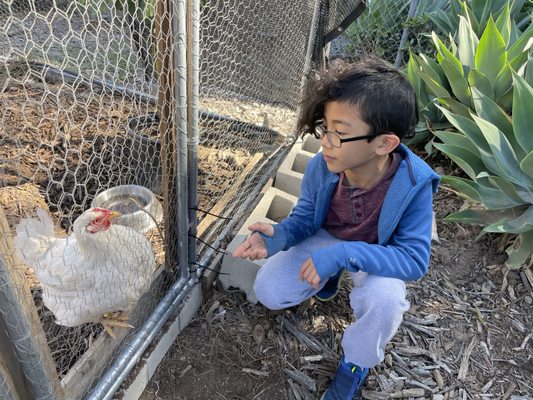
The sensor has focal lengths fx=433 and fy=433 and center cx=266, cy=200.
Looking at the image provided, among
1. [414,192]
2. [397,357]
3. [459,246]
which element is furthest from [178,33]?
[459,246]

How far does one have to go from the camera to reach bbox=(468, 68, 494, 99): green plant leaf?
2467mm

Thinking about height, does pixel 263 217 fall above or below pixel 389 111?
below

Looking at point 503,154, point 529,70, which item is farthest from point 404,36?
point 503,154

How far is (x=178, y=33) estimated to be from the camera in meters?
1.25

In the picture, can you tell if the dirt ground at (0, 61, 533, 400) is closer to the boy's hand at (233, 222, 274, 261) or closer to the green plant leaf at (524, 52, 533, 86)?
the boy's hand at (233, 222, 274, 261)

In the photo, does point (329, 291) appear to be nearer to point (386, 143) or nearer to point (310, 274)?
point (310, 274)

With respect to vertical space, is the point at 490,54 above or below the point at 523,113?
above

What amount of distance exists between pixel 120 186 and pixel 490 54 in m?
2.21

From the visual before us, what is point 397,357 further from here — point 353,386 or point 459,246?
point 459,246

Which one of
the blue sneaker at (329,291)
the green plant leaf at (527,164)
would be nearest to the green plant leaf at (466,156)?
the green plant leaf at (527,164)

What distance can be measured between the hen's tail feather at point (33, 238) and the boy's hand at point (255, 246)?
688mm

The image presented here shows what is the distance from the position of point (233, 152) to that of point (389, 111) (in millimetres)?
1528

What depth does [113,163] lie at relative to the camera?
2.41 m

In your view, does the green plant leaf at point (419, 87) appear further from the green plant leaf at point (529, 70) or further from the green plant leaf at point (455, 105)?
the green plant leaf at point (529, 70)
